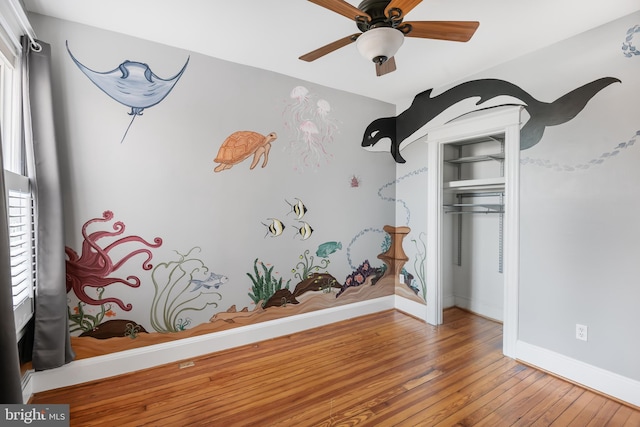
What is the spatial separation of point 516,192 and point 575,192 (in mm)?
396

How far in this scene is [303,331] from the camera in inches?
125

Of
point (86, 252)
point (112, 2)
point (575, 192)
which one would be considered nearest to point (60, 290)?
point (86, 252)

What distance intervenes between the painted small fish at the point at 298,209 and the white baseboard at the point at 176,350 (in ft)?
3.42

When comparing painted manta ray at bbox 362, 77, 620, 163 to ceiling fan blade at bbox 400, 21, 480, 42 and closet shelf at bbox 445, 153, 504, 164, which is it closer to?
closet shelf at bbox 445, 153, 504, 164

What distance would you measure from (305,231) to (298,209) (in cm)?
24

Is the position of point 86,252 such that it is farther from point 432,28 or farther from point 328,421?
point 432,28

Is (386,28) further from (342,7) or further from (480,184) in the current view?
(480,184)

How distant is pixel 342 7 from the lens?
59.1 inches

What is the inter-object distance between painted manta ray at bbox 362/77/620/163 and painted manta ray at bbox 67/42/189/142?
214cm

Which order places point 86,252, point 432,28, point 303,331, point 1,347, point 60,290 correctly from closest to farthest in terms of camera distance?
point 1,347
point 432,28
point 60,290
point 86,252
point 303,331

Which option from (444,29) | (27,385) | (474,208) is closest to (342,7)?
(444,29)

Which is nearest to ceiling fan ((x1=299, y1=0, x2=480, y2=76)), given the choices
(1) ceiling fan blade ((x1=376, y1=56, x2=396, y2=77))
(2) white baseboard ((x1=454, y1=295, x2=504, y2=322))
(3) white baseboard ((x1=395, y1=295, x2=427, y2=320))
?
(1) ceiling fan blade ((x1=376, y1=56, x2=396, y2=77))

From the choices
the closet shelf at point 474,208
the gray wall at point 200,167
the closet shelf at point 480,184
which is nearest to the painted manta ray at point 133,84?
the gray wall at point 200,167

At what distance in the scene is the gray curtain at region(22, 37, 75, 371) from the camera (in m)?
1.92
